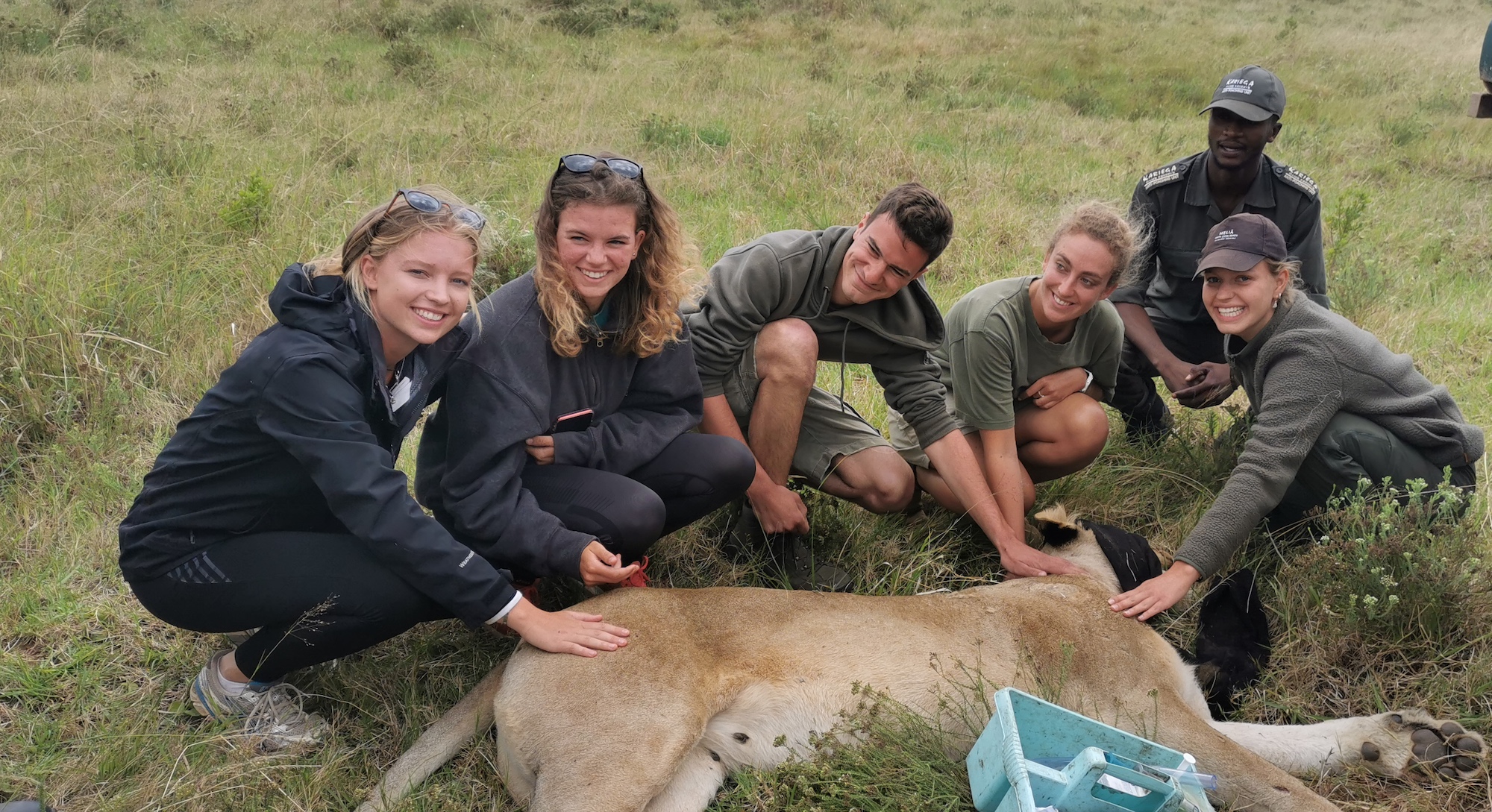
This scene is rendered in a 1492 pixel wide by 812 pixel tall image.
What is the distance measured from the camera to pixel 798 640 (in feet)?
10.5

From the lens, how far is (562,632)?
118 inches

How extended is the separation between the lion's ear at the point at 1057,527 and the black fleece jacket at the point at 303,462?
6.75 feet

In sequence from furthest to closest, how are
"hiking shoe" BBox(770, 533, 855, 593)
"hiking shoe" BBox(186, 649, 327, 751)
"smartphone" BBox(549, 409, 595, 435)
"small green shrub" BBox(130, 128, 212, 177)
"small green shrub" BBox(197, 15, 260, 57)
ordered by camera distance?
"small green shrub" BBox(197, 15, 260, 57)
"small green shrub" BBox(130, 128, 212, 177)
"hiking shoe" BBox(770, 533, 855, 593)
"smartphone" BBox(549, 409, 595, 435)
"hiking shoe" BBox(186, 649, 327, 751)

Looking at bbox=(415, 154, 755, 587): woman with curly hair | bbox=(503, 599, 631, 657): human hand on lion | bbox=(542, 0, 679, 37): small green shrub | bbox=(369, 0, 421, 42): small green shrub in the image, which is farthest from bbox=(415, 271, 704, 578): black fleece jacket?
bbox=(542, 0, 679, 37): small green shrub

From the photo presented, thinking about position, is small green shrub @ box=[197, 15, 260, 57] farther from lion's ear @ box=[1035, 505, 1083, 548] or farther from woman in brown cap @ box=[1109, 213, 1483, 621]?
woman in brown cap @ box=[1109, 213, 1483, 621]

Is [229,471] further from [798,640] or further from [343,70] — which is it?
[343,70]

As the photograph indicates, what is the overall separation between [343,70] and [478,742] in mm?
9638

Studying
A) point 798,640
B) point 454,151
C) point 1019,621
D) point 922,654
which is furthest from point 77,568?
point 454,151

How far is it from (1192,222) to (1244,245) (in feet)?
5.11

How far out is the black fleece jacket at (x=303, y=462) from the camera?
2.76 m

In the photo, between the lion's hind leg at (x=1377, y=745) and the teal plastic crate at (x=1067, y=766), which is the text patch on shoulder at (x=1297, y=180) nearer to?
the lion's hind leg at (x=1377, y=745)

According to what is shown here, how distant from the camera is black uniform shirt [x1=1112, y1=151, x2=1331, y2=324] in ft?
16.9

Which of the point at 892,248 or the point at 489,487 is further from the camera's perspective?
the point at 892,248

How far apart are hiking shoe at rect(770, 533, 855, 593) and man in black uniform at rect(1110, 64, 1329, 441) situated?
1.83 metres
